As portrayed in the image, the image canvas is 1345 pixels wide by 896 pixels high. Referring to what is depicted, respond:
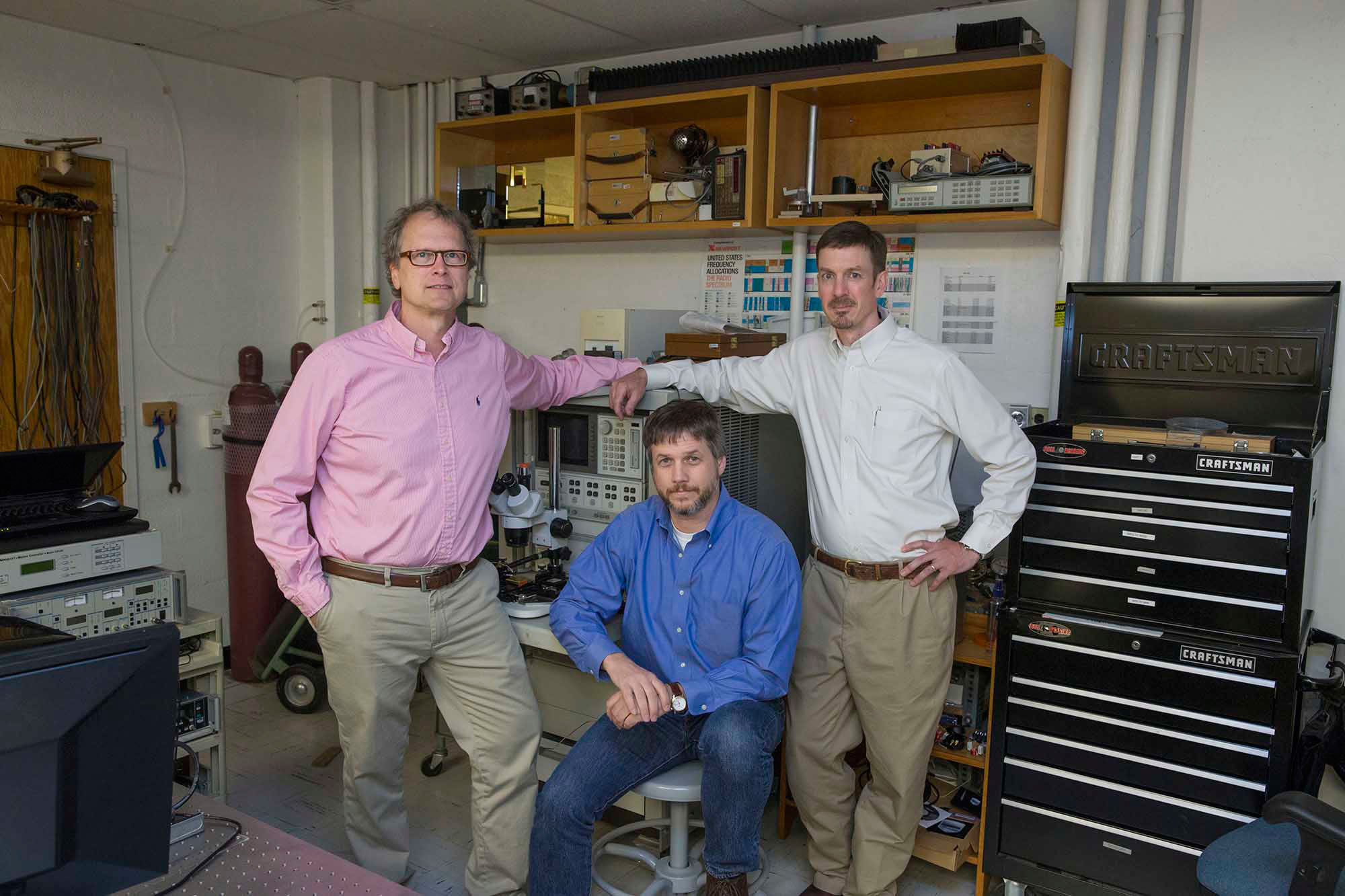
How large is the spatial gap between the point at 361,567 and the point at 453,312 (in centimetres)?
60

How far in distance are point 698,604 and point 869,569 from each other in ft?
1.37

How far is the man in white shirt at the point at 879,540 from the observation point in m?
2.40

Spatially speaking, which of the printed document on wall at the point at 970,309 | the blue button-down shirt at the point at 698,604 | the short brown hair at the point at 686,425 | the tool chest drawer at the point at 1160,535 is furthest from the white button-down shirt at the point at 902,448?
the printed document on wall at the point at 970,309

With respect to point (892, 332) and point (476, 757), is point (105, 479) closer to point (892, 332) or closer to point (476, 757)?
point (476, 757)

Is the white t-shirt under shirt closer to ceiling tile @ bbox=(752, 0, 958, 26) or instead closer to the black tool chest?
the black tool chest

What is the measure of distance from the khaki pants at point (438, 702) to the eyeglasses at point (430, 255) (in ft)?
2.32

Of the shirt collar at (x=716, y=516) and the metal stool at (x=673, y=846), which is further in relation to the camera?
the shirt collar at (x=716, y=516)

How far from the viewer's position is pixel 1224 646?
7.48ft

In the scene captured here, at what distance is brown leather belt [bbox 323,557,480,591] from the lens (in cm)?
228

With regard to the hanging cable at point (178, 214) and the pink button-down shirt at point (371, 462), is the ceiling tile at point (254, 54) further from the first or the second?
the pink button-down shirt at point (371, 462)

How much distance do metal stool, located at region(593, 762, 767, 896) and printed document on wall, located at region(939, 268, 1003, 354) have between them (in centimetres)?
163

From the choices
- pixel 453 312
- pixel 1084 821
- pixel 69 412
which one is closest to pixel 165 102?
pixel 69 412

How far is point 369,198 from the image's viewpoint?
435 cm

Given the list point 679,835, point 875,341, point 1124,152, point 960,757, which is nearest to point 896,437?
point 875,341
